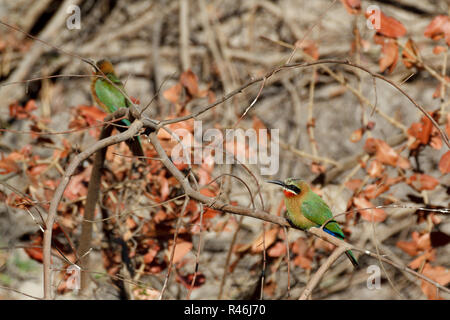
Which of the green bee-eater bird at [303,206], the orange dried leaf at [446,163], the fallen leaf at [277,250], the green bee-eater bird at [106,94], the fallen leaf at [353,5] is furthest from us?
the green bee-eater bird at [106,94]

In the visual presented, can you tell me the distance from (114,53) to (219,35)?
1191mm

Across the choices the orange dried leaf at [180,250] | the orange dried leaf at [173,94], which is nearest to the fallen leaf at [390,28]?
the orange dried leaf at [173,94]

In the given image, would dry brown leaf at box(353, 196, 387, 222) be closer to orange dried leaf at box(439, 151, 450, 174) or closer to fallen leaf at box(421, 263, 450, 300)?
fallen leaf at box(421, 263, 450, 300)

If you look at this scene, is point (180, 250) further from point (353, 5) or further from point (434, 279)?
point (353, 5)

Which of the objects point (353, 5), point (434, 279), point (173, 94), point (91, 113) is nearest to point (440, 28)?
point (353, 5)

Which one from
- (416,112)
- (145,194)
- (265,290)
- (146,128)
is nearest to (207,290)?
(265,290)

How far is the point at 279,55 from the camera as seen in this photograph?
5.32 metres

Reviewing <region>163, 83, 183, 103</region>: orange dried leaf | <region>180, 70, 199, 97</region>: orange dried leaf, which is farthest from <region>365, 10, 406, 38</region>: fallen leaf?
<region>163, 83, 183, 103</region>: orange dried leaf

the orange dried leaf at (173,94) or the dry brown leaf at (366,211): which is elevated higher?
the orange dried leaf at (173,94)

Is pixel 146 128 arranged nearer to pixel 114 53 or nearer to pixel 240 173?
pixel 240 173

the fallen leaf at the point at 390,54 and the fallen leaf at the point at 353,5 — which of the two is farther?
the fallen leaf at the point at 353,5

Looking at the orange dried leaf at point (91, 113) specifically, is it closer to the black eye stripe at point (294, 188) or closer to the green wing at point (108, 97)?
the green wing at point (108, 97)

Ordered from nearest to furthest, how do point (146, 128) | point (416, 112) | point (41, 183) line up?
point (146, 128), point (41, 183), point (416, 112)

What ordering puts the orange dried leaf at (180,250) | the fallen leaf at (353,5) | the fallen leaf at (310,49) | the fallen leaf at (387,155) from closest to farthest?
the orange dried leaf at (180,250) → the fallen leaf at (387,155) → the fallen leaf at (353,5) → the fallen leaf at (310,49)
